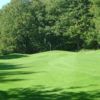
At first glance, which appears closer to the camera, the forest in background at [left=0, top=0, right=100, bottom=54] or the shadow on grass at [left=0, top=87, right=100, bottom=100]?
the shadow on grass at [left=0, top=87, right=100, bottom=100]

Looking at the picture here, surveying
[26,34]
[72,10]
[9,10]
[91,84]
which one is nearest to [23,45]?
[26,34]

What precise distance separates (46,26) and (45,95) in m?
63.0

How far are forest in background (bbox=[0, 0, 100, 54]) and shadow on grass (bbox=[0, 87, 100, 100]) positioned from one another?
5805 centimetres

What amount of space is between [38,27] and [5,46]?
7722mm

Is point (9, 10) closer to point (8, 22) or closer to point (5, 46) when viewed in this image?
point (8, 22)

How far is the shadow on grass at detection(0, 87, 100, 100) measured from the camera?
11828mm

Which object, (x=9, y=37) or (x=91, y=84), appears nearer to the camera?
(x=91, y=84)

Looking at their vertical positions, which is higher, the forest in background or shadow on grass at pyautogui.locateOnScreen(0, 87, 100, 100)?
the forest in background

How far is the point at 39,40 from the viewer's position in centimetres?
7594

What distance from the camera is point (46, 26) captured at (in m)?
75.2

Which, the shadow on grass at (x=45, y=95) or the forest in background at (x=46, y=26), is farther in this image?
the forest in background at (x=46, y=26)

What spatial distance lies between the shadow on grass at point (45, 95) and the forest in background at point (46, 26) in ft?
190

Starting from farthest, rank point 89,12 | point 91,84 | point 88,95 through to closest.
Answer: point 89,12
point 91,84
point 88,95

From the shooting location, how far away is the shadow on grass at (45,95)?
38.8ft
